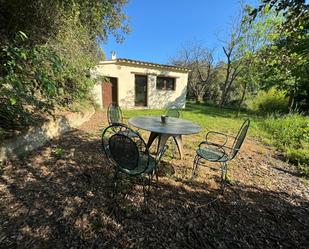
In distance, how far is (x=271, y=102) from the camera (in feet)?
37.8

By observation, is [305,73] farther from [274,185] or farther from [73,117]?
[73,117]

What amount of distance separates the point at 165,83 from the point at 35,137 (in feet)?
30.1

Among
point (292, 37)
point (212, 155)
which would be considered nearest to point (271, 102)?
point (212, 155)

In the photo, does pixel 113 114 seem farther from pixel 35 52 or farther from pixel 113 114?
pixel 35 52

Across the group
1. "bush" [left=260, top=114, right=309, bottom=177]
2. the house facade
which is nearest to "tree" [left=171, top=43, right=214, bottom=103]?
the house facade

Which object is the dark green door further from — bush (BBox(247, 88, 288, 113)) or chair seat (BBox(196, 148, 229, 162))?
chair seat (BBox(196, 148, 229, 162))

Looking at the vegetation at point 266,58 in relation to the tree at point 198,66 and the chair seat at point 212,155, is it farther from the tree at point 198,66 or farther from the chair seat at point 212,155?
the chair seat at point 212,155

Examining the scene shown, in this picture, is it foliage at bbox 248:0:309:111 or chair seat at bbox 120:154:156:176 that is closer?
foliage at bbox 248:0:309:111

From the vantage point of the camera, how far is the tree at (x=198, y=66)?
17.8 metres

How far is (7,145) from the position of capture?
249 cm

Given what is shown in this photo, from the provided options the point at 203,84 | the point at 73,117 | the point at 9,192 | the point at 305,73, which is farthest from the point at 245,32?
the point at 9,192

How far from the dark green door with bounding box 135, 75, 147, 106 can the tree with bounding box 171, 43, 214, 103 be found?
856 cm

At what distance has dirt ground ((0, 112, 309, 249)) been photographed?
1.57 meters

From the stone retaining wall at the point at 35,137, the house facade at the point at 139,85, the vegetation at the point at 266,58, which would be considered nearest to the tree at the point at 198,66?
the vegetation at the point at 266,58
